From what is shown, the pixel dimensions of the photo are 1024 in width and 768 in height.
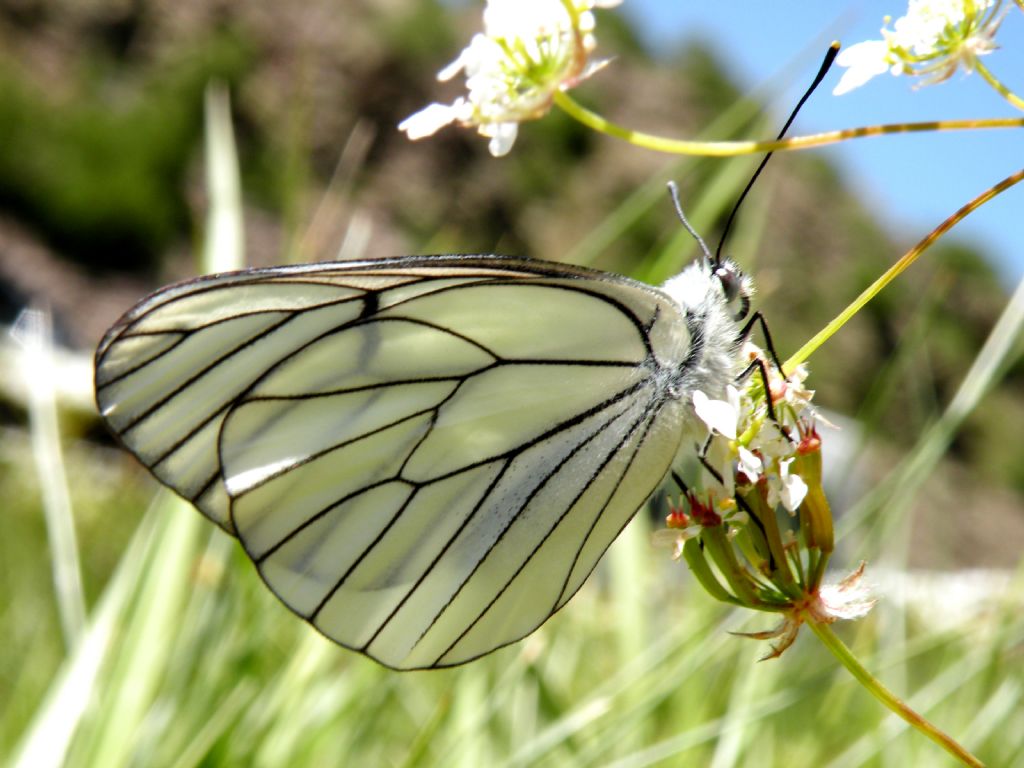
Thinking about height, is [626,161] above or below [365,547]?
above

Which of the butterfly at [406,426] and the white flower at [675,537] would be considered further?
the butterfly at [406,426]

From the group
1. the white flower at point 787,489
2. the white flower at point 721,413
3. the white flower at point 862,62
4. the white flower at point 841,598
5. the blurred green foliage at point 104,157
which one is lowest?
the white flower at point 841,598

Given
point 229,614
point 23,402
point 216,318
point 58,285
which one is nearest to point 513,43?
point 216,318

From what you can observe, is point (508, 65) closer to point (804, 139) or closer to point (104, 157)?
point (804, 139)

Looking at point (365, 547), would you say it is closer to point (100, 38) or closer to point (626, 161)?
point (100, 38)

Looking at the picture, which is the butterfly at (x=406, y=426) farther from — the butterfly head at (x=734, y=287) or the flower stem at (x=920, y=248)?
the flower stem at (x=920, y=248)

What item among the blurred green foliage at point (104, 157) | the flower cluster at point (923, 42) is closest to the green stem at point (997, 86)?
the flower cluster at point (923, 42)
